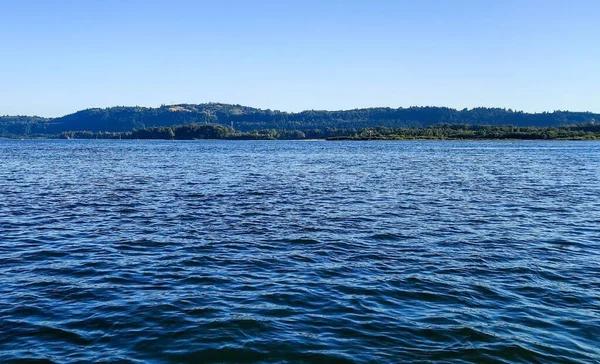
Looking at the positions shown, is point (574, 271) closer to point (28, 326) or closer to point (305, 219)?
point (305, 219)

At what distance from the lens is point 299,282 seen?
1852 cm

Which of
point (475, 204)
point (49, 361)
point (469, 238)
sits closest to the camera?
point (49, 361)

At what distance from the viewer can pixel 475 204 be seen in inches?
1506

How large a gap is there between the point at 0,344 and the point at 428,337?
34.9ft

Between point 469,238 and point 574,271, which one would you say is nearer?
point 574,271

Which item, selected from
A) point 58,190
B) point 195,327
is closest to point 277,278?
point 195,327

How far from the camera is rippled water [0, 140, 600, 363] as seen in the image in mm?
13359

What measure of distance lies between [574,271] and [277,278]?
1103cm

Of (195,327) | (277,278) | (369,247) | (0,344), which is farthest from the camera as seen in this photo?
(369,247)

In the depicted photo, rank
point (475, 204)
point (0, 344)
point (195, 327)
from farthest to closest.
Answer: point (475, 204) → point (195, 327) → point (0, 344)

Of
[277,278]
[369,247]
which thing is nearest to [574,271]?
[369,247]

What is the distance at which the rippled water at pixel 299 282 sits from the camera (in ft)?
43.8

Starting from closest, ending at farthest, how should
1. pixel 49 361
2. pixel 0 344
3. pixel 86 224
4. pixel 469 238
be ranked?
pixel 49 361, pixel 0 344, pixel 469 238, pixel 86 224

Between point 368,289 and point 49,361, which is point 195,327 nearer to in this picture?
point 49,361
